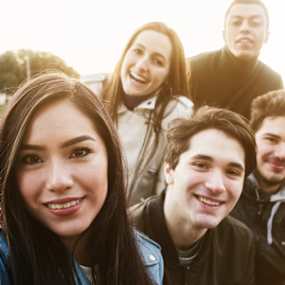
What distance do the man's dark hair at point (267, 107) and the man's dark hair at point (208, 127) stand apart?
192 mm

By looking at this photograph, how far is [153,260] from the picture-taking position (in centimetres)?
144

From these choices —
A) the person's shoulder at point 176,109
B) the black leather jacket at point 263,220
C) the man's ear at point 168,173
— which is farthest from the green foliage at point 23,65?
the black leather jacket at point 263,220

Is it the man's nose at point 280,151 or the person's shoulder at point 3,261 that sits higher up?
the man's nose at point 280,151

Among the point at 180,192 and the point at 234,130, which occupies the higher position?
the point at 234,130

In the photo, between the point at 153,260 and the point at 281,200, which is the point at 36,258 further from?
the point at 281,200

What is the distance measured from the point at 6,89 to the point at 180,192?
0.73m

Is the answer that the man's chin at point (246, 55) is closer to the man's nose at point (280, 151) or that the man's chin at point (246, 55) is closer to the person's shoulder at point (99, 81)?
the man's nose at point (280, 151)

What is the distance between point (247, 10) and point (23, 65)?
0.92 metres

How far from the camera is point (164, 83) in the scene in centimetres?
178

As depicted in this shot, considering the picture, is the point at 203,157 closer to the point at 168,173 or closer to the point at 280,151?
the point at 168,173

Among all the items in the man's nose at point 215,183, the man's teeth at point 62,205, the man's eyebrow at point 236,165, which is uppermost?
the man's teeth at point 62,205

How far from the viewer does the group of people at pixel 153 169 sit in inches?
43.2

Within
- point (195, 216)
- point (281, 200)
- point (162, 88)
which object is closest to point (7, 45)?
point (162, 88)

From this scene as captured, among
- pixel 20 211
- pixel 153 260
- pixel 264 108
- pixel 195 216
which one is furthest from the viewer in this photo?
pixel 264 108
